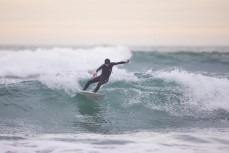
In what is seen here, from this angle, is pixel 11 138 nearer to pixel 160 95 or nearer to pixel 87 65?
pixel 160 95

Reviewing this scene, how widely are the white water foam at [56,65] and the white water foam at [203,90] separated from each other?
98.4 inches

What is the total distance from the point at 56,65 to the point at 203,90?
55.0 feet

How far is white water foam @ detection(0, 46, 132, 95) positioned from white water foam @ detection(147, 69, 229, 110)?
2498mm

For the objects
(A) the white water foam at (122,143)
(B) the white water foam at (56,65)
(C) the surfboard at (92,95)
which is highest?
(B) the white water foam at (56,65)

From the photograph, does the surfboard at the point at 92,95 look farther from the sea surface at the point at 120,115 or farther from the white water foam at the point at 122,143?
the white water foam at the point at 122,143

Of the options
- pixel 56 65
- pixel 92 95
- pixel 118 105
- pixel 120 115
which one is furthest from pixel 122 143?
pixel 56 65

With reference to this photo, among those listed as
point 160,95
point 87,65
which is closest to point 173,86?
point 160,95

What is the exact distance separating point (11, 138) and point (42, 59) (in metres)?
22.4

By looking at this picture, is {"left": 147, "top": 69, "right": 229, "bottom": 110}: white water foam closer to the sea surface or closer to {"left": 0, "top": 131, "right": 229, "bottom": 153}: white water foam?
the sea surface

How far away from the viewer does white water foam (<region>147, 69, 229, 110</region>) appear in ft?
47.8

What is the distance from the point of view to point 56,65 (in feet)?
98.5

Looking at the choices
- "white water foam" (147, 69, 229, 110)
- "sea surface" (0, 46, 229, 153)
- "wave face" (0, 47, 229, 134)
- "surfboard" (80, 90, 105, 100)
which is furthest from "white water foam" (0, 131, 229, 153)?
"white water foam" (147, 69, 229, 110)

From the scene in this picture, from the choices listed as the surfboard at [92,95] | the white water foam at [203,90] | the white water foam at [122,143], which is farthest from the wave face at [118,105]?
the white water foam at [122,143]

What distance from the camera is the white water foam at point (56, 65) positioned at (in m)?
15.8
